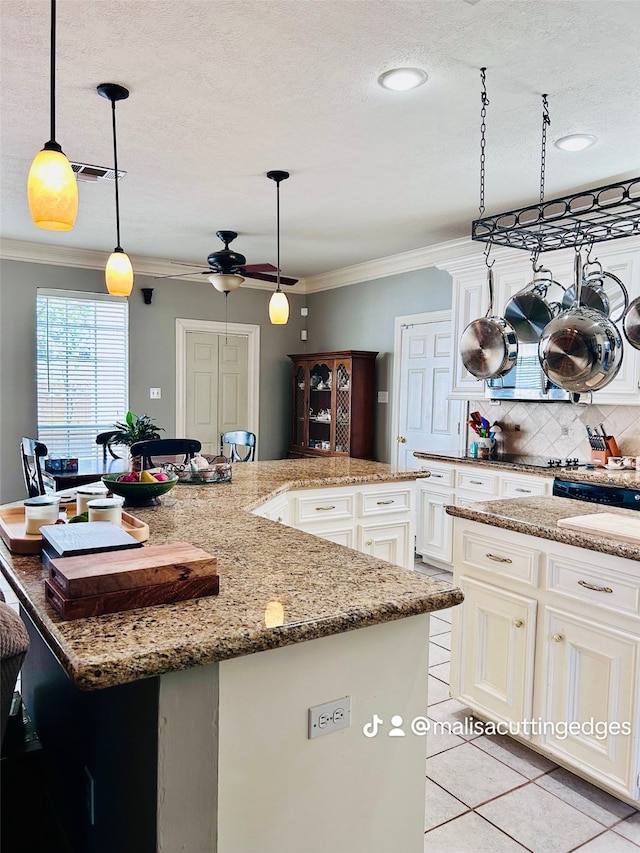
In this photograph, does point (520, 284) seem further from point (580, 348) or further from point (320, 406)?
point (320, 406)

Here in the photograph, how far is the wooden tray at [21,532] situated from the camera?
1.71m

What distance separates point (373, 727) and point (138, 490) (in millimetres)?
1324

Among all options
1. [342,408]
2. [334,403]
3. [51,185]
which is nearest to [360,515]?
[51,185]

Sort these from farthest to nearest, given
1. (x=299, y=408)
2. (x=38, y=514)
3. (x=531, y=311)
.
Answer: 1. (x=299, y=408)
2. (x=531, y=311)
3. (x=38, y=514)

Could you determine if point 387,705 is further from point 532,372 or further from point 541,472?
point 532,372

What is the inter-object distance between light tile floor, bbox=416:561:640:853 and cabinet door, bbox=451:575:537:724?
0.15 meters

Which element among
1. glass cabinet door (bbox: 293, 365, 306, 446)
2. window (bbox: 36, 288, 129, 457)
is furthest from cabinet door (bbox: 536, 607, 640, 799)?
window (bbox: 36, 288, 129, 457)

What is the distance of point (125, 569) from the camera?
50.7 inches

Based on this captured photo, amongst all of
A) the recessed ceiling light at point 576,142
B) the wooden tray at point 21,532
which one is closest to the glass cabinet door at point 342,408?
the recessed ceiling light at point 576,142

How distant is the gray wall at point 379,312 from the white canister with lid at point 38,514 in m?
4.18

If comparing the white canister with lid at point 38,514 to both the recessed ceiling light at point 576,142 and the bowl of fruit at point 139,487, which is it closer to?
the bowl of fruit at point 139,487

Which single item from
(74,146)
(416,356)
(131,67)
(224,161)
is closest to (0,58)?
(131,67)

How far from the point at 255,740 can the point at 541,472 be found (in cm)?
315

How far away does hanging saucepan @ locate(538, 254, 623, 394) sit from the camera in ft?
7.32
